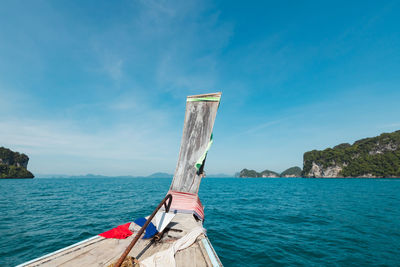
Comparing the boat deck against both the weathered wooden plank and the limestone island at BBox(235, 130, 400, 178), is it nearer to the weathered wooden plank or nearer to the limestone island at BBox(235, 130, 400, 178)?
the weathered wooden plank

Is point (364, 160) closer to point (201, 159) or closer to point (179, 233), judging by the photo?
point (201, 159)

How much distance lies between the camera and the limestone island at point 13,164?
371ft

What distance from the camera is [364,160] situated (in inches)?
4850

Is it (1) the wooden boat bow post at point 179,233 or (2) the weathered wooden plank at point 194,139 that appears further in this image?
(2) the weathered wooden plank at point 194,139

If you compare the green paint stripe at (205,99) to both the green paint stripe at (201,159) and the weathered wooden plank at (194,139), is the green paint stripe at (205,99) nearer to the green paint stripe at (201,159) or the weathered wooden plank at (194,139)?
the weathered wooden plank at (194,139)

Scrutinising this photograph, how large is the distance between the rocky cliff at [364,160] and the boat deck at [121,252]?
519ft

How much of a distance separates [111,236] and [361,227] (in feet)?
57.7

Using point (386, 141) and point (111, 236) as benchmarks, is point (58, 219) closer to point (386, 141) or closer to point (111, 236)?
point (111, 236)

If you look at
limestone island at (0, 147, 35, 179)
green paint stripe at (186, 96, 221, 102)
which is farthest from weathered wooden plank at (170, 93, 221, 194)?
limestone island at (0, 147, 35, 179)

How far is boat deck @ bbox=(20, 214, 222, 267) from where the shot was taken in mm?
3969

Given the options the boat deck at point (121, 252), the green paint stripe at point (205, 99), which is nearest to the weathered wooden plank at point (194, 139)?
the green paint stripe at point (205, 99)

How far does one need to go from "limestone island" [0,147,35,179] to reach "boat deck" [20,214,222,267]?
6702 inches

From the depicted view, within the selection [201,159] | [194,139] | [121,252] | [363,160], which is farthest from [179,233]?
[363,160]

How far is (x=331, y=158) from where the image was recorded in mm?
138250
